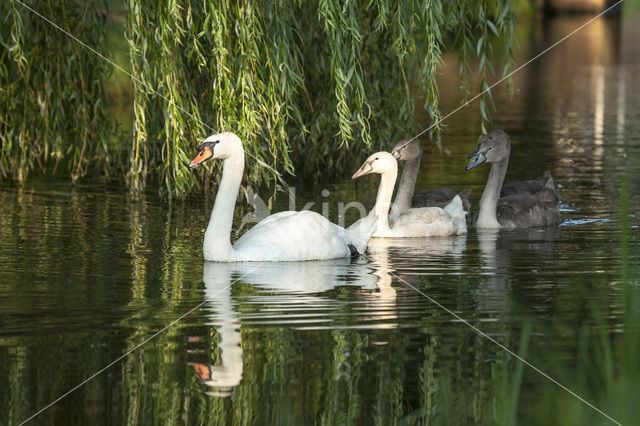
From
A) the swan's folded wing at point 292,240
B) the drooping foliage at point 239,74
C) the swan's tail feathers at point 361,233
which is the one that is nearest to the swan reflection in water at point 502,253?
the swan's tail feathers at point 361,233

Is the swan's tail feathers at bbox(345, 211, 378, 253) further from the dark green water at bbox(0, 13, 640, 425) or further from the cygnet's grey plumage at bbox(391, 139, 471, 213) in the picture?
the cygnet's grey plumage at bbox(391, 139, 471, 213)

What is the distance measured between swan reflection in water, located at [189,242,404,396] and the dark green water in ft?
0.07

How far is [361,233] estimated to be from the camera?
35.8 feet

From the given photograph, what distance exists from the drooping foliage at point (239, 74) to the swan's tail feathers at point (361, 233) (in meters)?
0.76

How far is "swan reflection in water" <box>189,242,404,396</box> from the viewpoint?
22.9 feet

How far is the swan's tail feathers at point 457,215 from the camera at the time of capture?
39.9 feet

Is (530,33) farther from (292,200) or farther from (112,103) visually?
(292,200)

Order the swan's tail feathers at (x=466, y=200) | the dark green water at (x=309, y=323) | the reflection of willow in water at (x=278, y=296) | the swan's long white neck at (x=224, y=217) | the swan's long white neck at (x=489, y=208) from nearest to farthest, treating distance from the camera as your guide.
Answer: the dark green water at (x=309, y=323) → the reflection of willow in water at (x=278, y=296) → the swan's long white neck at (x=224, y=217) → the swan's long white neck at (x=489, y=208) → the swan's tail feathers at (x=466, y=200)

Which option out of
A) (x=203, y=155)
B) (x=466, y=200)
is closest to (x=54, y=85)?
(x=203, y=155)

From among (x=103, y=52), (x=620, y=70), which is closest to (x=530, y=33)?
(x=620, y=70)

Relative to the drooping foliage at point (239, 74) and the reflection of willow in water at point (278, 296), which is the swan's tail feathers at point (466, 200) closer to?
the drooping foliage at point (239, 74)

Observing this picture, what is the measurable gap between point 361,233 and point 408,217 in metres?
1.35

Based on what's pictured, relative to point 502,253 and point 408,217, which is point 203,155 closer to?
point 408,217

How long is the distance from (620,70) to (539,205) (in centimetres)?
2823
